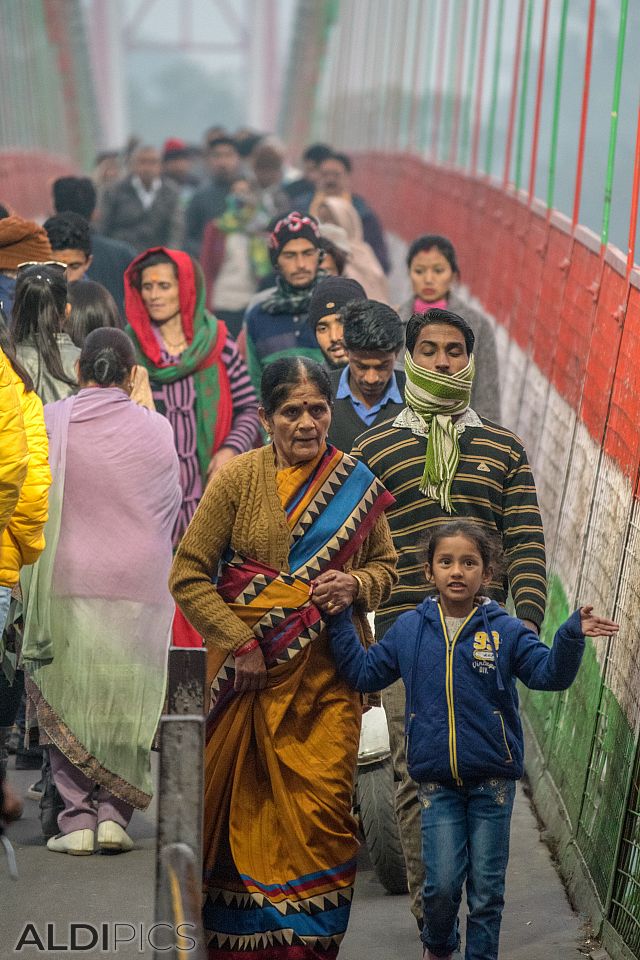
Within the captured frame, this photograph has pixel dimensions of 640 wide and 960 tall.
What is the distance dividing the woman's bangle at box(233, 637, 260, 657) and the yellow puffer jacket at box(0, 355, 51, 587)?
1058 mm

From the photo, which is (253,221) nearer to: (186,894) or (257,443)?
(257,443)

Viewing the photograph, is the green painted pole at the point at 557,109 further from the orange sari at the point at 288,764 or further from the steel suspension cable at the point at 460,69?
the steel suspension cable at the point at 460,69

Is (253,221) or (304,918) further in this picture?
(253,221)

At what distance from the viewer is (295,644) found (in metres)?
4.88

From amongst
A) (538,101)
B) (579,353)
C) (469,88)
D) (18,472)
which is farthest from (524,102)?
(18,472)

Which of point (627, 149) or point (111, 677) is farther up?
point (627, 149)

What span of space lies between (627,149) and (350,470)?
3486mm

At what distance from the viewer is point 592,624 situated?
14.7 ft

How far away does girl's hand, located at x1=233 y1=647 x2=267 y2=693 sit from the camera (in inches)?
191

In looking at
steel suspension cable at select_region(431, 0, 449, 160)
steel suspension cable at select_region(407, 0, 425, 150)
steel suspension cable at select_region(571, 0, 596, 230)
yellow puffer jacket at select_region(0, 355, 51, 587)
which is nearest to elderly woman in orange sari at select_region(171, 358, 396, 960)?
yellow puffer jacket at select_region(0, 355, 51, 587)

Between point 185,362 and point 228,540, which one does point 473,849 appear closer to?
point 228,540

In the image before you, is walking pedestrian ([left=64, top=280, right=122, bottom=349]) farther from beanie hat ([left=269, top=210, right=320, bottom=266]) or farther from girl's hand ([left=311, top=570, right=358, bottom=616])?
girl's hand ([left=311, top=570, right=358, bottom=616])

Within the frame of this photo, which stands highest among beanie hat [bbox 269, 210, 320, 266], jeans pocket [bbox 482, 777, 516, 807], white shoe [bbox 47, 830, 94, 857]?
beanie hat [bbox 269, 210, 320, 266]

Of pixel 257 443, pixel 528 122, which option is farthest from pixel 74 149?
pixel 257 443
